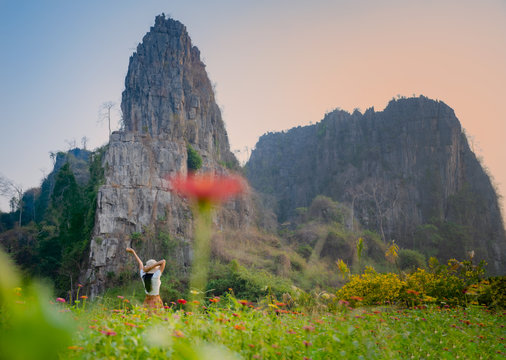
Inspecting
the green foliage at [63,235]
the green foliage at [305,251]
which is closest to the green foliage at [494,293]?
the green foliage at [63,235]

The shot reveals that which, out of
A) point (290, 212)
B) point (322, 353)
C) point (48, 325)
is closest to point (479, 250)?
point (290, 212)

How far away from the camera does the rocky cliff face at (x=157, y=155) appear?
18850 millimetres

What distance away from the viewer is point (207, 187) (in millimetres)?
25438

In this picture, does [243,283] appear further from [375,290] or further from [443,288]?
[443,288]

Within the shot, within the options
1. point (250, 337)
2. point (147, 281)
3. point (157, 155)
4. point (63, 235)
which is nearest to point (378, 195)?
point (157, 155)

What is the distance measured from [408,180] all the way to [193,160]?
87.5 ft

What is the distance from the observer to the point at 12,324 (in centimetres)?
52

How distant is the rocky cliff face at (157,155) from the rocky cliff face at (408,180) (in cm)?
1696

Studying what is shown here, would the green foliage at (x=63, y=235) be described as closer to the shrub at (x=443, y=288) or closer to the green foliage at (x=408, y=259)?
the shrub at (x=443, y=288)

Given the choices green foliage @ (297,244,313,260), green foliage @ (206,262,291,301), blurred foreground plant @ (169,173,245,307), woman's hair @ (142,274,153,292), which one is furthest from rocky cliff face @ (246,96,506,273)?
woman's hair @ (142,274,153,292)

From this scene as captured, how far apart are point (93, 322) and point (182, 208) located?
1975cm

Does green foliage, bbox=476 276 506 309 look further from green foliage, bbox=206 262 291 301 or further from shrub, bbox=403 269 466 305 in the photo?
green foliage, bbox=206 262 291 301

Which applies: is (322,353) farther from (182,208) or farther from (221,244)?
(182,208)

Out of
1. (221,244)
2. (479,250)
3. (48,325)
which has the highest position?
(48,325)
